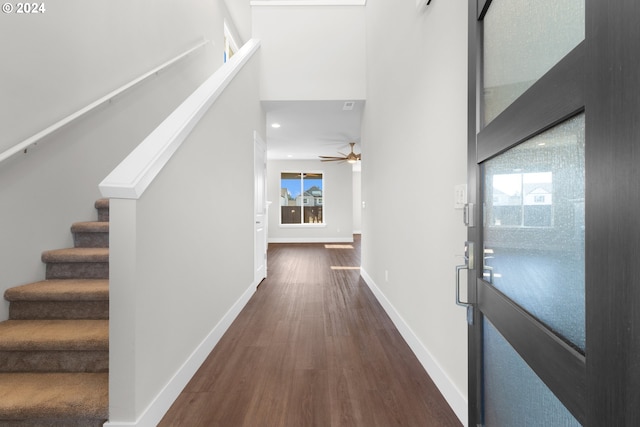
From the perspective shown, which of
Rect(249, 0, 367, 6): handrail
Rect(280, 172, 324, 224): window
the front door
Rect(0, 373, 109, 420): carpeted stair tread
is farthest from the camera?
Rect(280, 172, 324, 224): window

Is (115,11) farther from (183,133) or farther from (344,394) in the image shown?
(344,394)

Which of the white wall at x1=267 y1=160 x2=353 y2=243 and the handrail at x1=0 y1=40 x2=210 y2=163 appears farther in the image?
the white wall at x1=267 y1=160 x2=353 y2=243

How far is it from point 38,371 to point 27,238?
0.82m

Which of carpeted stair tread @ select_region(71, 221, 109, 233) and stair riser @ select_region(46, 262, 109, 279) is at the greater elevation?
carpeted stair tread @ select_region(71, 221, 109, 233)

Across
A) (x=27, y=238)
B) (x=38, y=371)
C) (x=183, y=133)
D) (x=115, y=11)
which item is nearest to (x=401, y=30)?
(x=183, y=133)

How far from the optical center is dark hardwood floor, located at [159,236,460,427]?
1563 millimetres

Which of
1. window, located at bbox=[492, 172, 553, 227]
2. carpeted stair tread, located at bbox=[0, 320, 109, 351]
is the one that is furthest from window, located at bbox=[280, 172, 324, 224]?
window, located at bbox=[492, 172, 553, 227]

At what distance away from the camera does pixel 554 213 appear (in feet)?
2.21

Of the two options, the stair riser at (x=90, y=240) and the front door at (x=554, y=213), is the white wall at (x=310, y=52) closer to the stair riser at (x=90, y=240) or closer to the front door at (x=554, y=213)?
the stair riser at (x=90, y=240)

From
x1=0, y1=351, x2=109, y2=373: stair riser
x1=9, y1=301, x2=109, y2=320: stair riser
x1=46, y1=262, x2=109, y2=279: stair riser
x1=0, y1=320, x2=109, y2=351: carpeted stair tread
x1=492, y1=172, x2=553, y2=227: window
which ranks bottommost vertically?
x1=0, y1=351, x2=109, y2=373: stair riser

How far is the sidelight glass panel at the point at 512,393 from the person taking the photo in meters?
0.69

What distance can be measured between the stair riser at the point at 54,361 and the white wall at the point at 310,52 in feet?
12.3

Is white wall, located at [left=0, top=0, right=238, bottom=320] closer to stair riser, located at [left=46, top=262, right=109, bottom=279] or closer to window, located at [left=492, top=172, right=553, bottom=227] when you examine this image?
stair riser, located at [left=46, top=262, right=109, bottom=279]

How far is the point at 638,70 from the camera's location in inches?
15.7
